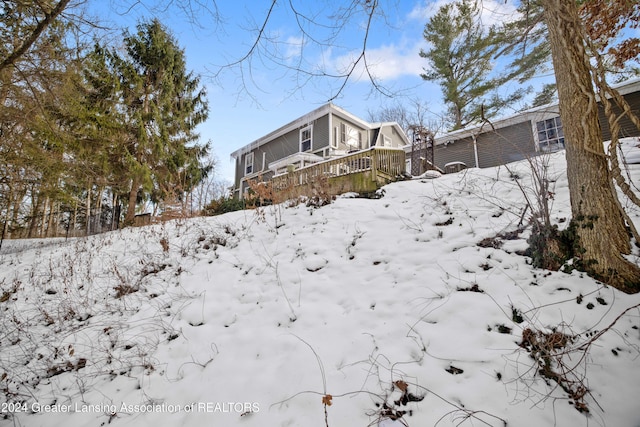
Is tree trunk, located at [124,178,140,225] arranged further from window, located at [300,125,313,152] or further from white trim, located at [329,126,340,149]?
white trim, located at [329,126,340,149]

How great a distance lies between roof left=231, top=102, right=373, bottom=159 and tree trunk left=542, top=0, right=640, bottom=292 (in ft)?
36.2

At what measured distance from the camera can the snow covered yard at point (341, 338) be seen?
1607 mm

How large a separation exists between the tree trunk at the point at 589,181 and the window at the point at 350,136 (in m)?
12.7

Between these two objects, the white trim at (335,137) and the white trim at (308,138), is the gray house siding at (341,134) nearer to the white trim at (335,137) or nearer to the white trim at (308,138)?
the white trim at (335,137)

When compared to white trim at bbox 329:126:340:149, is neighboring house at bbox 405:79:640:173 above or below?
below

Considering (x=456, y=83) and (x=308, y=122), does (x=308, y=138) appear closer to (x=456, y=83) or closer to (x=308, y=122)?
(x=308, y=122)

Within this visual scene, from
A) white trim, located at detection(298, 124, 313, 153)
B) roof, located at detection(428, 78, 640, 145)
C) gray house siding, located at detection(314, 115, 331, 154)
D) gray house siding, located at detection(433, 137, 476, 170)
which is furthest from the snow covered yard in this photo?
white trim, located at detection(298, 124, 313, 153)

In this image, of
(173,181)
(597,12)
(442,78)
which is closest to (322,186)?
(597,12)

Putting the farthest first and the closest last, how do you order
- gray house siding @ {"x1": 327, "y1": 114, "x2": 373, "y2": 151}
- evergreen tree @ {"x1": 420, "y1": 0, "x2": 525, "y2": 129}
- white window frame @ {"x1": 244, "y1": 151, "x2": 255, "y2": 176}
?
white window frame @ {"x1": 244, "y1": 151, "x2": 255, "y2": 176} → gray house siding @ {"x1": 327, "y1": 114, "x2": 373, "y2": 151} → evergreen tree @ {"x1": 420, "y1": 0, "x2": 525, "y2": 129}

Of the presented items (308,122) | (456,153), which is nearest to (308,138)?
(308,122)

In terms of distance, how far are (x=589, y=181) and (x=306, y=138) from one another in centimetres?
1407

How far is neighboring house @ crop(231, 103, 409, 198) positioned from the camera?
45.9 ft

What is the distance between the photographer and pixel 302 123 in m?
15.4

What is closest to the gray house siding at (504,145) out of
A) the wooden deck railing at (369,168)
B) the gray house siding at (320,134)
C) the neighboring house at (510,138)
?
the neighboring house at (510,138)
